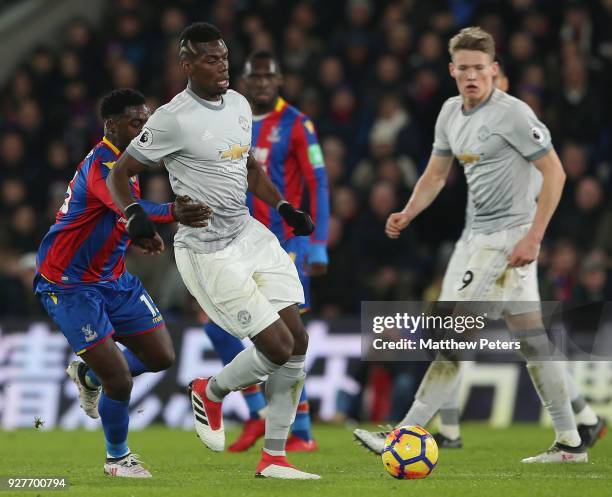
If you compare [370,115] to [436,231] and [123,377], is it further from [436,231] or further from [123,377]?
[123,377]

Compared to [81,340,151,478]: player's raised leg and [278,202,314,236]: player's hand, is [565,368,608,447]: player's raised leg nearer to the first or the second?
[278,202,314,236]: player's hand

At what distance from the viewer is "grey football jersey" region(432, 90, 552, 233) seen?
776 centimetres

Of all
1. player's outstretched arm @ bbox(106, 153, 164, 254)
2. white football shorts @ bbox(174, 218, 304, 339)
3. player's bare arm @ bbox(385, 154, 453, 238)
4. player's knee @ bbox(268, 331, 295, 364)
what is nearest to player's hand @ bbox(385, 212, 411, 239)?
player's bare arm @ bbox(385, 154, 453, 238)

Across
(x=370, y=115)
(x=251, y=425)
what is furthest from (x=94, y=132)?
(x=251, y=425)

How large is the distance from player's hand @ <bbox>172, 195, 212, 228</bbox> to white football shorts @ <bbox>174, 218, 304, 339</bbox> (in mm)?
326

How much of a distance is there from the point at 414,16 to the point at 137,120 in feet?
28.4

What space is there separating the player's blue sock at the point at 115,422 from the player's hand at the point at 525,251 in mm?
2424

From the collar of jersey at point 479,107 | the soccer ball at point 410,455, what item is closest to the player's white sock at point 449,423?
the soccer ball at point 410,455

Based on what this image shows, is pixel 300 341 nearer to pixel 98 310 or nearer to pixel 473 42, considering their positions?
pixel 98 310

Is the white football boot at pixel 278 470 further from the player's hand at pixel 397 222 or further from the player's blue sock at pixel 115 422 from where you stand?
the player's hand at pixel 397 222

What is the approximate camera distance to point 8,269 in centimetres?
1418

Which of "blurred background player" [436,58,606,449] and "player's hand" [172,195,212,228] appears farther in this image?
"blurred background player" [436,58,606,449]

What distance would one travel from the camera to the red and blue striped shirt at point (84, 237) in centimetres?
752

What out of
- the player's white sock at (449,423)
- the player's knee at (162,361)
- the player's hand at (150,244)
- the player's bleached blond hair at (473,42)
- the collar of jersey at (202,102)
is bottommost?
the player's white sock at (449,423)
